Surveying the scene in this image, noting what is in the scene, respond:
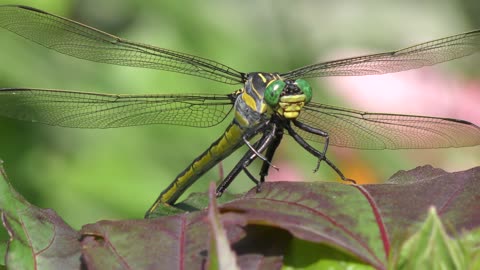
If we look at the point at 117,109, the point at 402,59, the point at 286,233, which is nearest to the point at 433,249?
the point at 286,233

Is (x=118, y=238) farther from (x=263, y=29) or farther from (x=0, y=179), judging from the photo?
(x=263, y=29)

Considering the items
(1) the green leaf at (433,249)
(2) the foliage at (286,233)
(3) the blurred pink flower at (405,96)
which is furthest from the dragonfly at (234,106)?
(1) the green leaf at (433,249)

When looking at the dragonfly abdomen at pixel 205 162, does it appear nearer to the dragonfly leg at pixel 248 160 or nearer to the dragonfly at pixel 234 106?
the dragonfly at pixel 234 106

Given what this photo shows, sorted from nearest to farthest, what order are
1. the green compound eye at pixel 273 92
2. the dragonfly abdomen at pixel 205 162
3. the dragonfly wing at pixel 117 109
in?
the dragonfly abdomen at pixel 205 162 → the green compound eye at pixel 273 92 → the dragonfly wing at pixel 117 109

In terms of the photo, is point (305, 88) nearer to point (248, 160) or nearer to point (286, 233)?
point (248, 160)

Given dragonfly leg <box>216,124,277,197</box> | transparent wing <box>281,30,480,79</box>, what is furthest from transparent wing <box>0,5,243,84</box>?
dragonfly leg <box>216,124,277,197</box>
